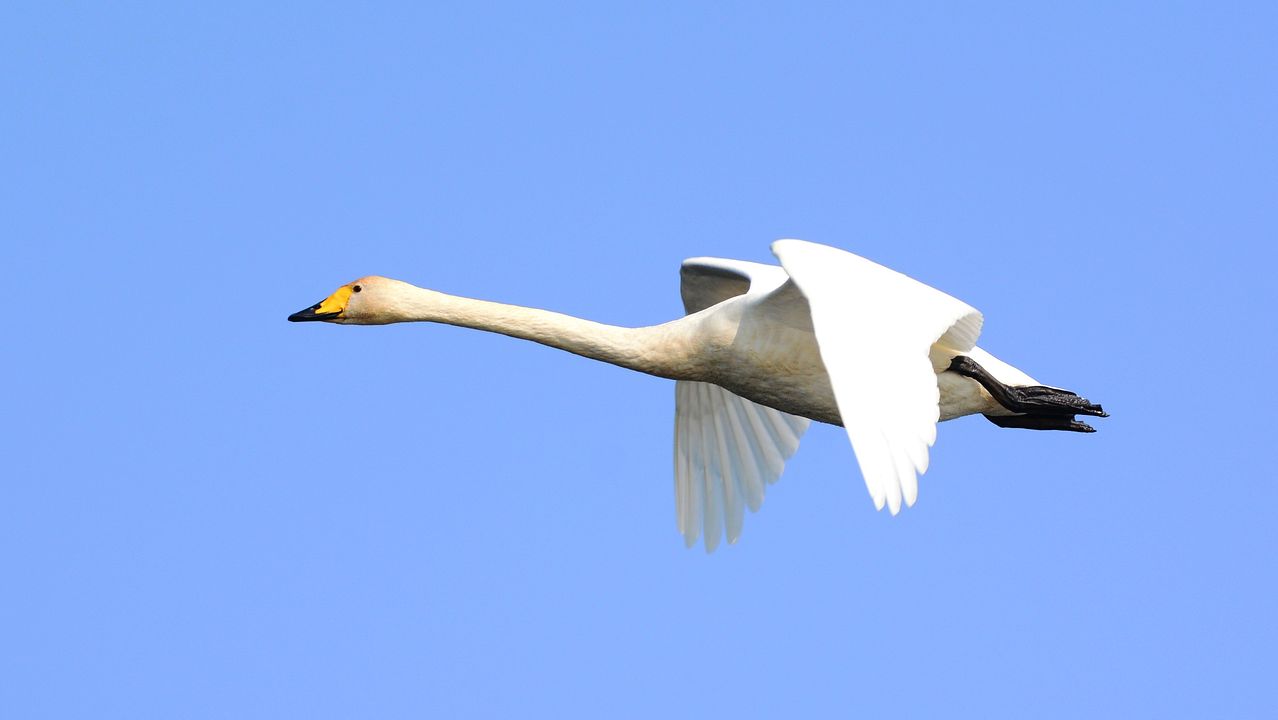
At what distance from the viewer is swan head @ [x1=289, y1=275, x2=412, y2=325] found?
13.0 meters

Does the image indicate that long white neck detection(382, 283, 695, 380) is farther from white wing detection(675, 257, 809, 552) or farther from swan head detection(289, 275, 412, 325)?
white wing detection(675, 257, 809, 552)

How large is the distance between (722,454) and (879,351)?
5317 millimetres

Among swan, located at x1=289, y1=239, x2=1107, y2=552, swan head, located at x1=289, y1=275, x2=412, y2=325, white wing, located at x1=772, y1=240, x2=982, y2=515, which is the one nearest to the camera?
white wing, located at x1=772, y1=240, x2=982, y2=515

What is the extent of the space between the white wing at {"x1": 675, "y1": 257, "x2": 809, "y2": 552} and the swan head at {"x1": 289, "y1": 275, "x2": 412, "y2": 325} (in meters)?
2.80

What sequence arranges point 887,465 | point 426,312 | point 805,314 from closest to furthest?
point 887,465
point 805,314
point 426,312

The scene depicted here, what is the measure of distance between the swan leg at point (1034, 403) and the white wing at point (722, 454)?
7.22 feet

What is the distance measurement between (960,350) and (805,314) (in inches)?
46.7

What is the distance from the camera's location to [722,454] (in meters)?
15.0

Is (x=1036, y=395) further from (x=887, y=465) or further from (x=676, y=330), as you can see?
(x=887, y=465)

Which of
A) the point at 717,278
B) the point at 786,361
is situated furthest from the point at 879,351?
the point at 717,278

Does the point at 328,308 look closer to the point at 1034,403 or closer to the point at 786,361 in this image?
the point at 786,361

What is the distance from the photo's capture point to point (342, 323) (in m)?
13.2

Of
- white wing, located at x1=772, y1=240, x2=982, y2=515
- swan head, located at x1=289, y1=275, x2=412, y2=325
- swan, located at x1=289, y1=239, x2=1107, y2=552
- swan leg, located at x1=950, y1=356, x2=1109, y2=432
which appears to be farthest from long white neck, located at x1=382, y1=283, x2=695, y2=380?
swan leg, located at x1=950, y1=356, x2=1109, y2=432

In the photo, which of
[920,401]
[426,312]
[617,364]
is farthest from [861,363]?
[426,312]
